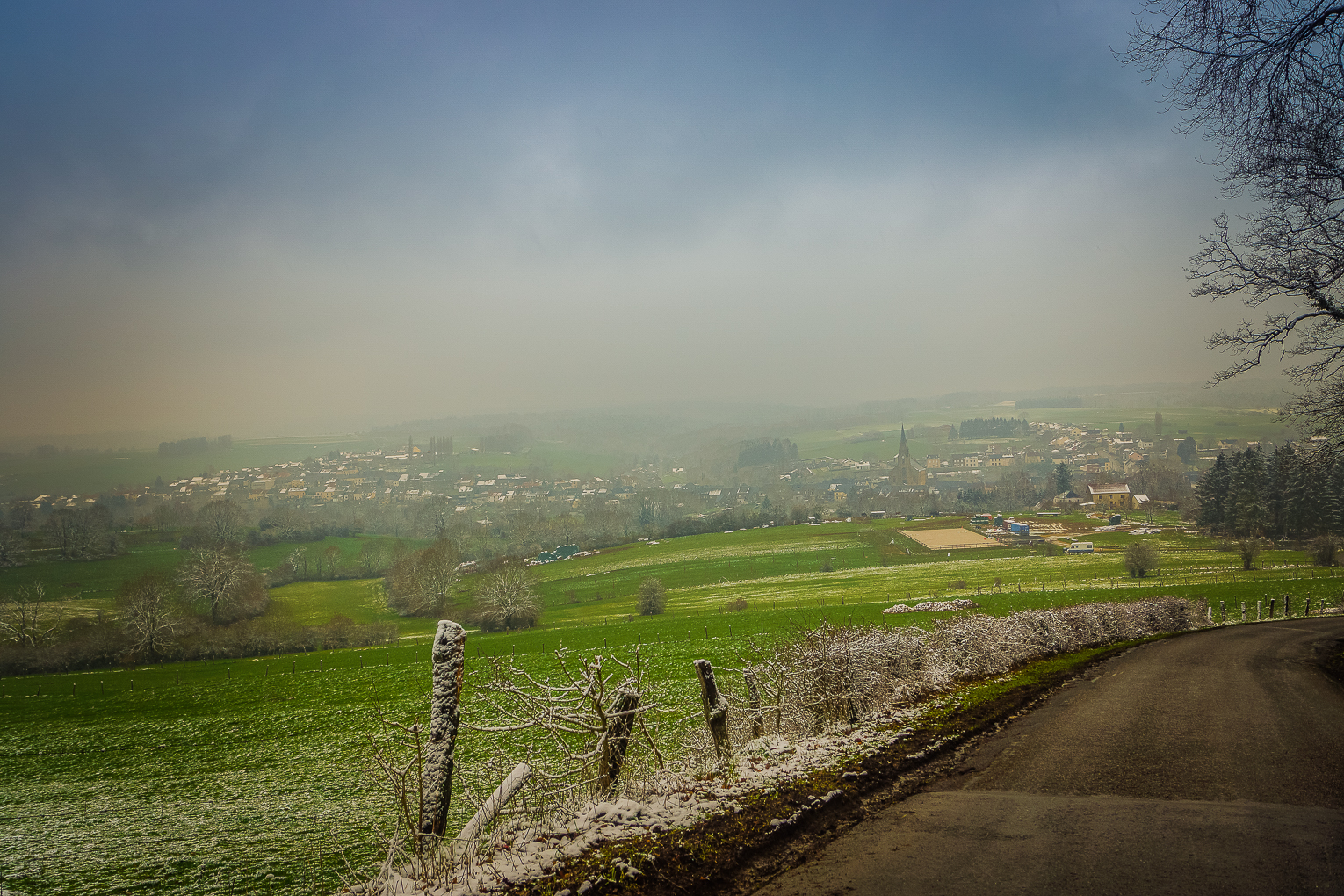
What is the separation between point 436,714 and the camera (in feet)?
17.1

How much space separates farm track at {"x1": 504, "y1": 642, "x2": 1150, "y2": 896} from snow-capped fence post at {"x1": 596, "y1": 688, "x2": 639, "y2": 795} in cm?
125

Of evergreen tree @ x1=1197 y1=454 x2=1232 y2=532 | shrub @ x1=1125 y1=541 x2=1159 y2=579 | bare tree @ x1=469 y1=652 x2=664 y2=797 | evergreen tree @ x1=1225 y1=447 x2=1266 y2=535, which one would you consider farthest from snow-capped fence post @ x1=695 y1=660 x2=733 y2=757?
evergreen tree @ x1=1197 y1=454 x2=1232 y2=532

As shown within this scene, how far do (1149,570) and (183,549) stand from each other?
137 meters

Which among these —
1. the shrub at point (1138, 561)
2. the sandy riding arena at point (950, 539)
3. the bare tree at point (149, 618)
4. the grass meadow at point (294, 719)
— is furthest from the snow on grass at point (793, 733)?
the sandy riding arena at point (950, 539)

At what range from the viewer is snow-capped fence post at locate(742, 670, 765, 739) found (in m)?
9.47

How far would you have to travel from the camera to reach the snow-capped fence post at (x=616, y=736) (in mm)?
6410

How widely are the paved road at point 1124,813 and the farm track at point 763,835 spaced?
0.21 meters

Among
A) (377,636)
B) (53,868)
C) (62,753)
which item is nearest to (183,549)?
(377,636)

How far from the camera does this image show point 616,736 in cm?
643

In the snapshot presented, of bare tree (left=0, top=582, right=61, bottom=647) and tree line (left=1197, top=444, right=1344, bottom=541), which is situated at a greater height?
tree line (left=1197, top=444, right=1344, bottom=541)

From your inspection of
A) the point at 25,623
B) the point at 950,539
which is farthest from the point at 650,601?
the point at 25,623

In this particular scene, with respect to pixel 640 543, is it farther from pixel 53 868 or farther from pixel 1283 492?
pixel 53 868

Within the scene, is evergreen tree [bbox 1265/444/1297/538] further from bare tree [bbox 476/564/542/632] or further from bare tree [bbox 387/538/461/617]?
bare tree [bbox 387/538/461/617]

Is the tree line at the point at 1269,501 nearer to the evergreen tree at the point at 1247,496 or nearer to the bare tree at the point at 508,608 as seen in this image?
the evergreen tree at the point at 1247,496
